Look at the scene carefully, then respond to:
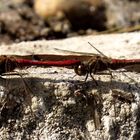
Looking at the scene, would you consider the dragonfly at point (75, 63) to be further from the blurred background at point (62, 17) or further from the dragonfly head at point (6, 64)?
the blurred background at point (62, 17)

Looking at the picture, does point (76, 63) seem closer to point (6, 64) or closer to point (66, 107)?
point (66, 107)

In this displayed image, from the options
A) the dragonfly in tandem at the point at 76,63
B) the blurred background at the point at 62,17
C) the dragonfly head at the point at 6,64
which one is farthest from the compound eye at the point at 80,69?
the blurred background at the point at 62,17

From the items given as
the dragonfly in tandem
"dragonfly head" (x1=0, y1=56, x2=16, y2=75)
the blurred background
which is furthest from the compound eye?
the blurred background

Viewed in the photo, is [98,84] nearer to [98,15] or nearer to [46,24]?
[46,24]

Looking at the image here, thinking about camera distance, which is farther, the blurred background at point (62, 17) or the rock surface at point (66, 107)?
the blurred background at point (62, 17)

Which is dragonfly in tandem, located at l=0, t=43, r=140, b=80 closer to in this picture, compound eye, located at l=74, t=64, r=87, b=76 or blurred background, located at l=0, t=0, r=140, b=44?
compound eye, located at l=74, t=64, r=87, b=76

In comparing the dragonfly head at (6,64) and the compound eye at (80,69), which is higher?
the dragonfly head at (6,64)

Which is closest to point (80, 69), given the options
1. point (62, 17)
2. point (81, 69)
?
point (81, 69)
